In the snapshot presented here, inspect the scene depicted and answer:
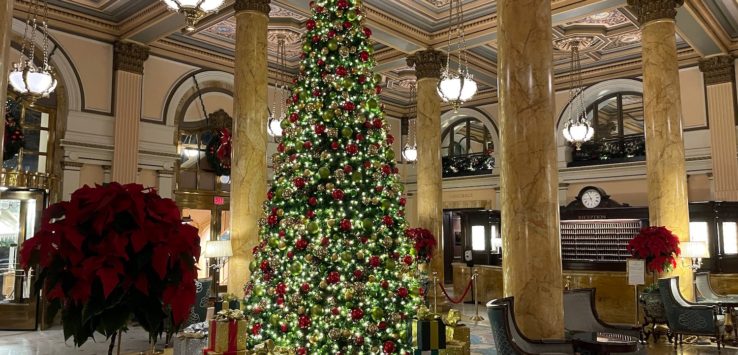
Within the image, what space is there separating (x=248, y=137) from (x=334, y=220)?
4039mm

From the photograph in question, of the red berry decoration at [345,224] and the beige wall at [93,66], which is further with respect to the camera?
the beige wall at [93,66]

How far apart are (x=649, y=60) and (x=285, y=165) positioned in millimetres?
6638

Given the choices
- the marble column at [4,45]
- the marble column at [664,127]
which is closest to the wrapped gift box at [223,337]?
the marble column at [4,45]

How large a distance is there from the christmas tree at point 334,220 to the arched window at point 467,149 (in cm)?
1243

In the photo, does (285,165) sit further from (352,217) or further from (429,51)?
(429,51)

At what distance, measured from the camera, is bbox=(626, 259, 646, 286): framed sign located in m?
7.59

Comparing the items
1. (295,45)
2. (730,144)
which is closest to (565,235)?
(730,144)

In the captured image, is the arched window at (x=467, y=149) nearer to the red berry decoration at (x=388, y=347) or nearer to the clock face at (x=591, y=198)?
the clock face at (x=591, y=198)

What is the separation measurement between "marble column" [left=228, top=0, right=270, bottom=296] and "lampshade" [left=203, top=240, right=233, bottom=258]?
13cm

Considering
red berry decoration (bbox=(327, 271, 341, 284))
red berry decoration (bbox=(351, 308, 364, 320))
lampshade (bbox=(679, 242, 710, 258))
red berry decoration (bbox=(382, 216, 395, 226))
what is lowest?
red berry decoration (bbox=(351, 308, 364, 320))

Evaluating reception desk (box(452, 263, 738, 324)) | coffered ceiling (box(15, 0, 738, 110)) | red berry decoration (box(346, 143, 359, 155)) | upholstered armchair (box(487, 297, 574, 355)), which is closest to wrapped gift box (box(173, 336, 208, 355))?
red berry decoration (box(346, 143, 359, 155))

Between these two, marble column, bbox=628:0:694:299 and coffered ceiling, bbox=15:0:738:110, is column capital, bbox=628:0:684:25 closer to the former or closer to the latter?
marble column, bbox=628:0:694:299

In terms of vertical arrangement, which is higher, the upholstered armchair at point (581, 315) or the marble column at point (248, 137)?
the marble column at point (248, 137)

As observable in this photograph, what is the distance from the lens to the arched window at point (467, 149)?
16922 mm
